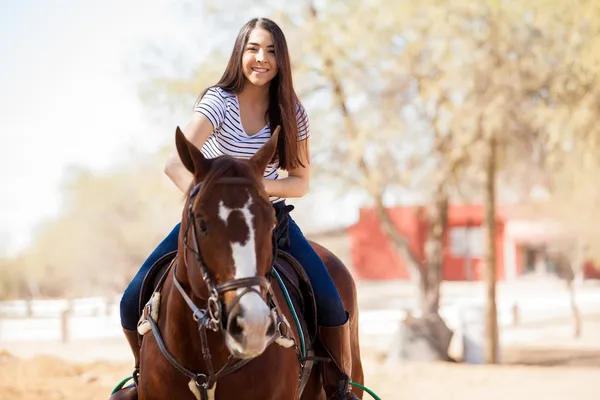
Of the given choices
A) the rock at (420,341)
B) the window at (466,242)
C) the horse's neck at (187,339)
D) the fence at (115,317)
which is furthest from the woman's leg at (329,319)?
the window at (466,242)

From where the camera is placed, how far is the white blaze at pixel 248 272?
2.77m

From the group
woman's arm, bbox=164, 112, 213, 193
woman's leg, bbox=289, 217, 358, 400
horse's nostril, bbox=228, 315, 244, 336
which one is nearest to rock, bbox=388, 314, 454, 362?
woman's leg, bbox=289, 217, 358, 400

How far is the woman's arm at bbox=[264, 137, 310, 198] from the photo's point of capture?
3.76 metres

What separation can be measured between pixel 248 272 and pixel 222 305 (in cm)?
16

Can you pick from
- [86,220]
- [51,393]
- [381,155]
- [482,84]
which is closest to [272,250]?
[51,393]

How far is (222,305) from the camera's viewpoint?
9.53 feet

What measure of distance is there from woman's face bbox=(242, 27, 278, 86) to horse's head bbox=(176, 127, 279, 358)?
0.97 meters

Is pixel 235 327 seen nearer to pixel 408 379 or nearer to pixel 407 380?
pixel 407 380

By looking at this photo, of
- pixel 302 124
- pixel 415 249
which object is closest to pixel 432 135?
pixel 302 124

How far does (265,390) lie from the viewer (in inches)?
136

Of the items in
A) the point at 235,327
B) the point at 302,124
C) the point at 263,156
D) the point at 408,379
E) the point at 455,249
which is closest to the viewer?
the point at 235,327

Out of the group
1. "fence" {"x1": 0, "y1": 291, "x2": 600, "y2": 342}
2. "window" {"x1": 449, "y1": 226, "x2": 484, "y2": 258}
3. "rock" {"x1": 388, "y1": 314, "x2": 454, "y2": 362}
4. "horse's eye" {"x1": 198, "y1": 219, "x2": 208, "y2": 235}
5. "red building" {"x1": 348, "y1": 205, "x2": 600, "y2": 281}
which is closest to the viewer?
"horse's eye" {"x1": 198, "y1": 219, "x2": 208, "y2": 235}

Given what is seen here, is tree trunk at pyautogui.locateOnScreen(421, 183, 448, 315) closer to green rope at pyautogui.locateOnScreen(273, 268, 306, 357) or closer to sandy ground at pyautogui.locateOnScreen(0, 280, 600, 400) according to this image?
sandy ground at pyautogui.locateOnScreen(0, 280, 600, 400)

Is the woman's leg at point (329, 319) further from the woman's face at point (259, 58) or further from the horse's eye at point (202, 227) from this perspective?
the horse's eye at point (202, 227)
